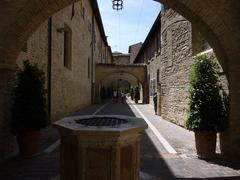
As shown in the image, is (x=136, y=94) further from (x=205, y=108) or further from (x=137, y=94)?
(x=205, y=108)

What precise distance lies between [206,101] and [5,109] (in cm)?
434

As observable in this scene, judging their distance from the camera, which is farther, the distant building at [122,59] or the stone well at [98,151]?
the distant building at [122,59]

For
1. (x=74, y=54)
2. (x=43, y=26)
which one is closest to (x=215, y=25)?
(x=43, y=26)

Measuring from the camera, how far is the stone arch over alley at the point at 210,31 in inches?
263

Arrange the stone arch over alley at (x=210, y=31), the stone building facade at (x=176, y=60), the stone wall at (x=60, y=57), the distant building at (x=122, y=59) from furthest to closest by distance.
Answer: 1. the distant building at (x=122, y=59)
2. the stone building facade at (x=176, y=60)
3. the stone wall at (x=60, y=57)
4. the stone arch over alley at (x=210, y=31)

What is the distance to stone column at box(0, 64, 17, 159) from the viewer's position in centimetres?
657

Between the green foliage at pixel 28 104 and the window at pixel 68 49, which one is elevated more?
the window at pixel 68 49

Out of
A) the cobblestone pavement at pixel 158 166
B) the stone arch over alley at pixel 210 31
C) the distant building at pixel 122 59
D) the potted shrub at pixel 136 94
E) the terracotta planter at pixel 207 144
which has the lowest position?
the cobblestone pavement at pixel 158 166

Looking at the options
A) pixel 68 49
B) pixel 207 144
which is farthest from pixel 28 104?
pixel 68 49

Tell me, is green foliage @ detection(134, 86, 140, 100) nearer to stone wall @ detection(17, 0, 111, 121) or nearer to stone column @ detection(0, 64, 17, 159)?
stone wall @ detection(17, 0, 111, 121)

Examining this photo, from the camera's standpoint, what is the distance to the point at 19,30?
676cm

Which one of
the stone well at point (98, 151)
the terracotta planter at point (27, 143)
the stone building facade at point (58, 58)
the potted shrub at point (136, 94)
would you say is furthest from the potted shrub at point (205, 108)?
the potted shrub at point (136, 94)

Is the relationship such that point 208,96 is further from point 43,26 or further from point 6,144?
point 43,26

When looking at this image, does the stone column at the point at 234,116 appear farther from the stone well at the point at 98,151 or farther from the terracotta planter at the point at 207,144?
the stone well at the point at 98,151
